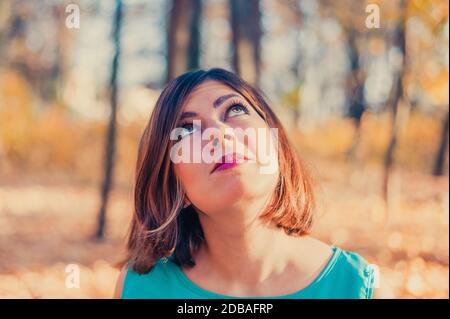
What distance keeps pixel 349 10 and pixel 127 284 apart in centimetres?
735

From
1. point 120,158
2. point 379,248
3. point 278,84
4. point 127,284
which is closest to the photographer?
point 127,284

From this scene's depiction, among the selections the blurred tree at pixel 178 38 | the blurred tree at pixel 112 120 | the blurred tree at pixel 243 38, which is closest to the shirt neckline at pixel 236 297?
the blurred tree at pixel 178 38

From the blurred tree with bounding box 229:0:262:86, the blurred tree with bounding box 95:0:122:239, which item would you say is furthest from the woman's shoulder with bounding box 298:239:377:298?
the blurred tree with bounding box 95:0:122:239

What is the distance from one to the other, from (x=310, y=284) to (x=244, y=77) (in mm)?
4092

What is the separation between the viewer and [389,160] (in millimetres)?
7383

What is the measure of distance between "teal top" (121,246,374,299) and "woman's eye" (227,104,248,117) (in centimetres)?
51

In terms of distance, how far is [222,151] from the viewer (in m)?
1.40

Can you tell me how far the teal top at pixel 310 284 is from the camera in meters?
1.49

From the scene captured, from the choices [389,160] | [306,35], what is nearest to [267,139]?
[389,160]

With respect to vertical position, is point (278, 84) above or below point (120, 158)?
above

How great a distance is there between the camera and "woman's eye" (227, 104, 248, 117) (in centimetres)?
155

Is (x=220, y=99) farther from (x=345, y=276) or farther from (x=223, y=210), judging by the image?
(x=345, y=276)
